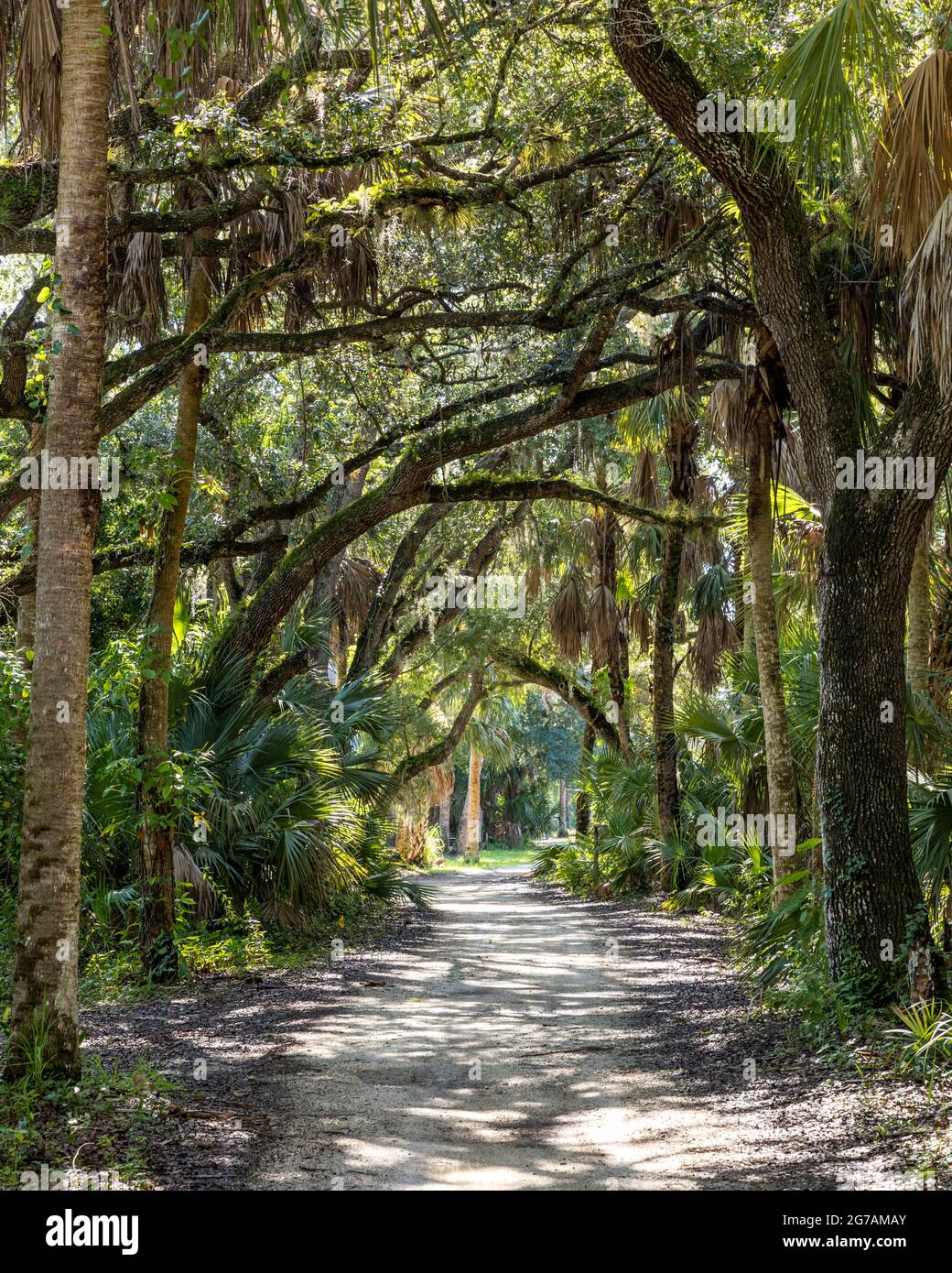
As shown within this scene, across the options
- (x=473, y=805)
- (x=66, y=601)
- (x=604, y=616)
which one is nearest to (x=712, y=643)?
(x=604, y=616)

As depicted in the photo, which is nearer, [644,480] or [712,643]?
[644,480]

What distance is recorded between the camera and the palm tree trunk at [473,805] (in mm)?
38969

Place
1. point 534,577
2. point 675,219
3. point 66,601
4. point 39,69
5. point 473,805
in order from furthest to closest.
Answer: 1. point 473,805
2. point 534,577
3. point 675,219
4. point 39,69
5. point 66,601

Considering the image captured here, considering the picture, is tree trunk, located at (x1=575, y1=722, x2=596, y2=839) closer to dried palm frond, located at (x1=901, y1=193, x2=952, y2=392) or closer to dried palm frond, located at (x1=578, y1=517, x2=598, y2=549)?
dried palm frond, located at (x1=578, y1=517, x2=598, y2=549)

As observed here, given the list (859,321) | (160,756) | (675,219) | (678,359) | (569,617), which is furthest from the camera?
(569,617)

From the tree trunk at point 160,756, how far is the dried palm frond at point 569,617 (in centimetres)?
1284

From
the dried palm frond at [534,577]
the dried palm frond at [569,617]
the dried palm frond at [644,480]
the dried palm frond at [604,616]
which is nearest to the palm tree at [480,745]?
the dried palm frond at [534,577]

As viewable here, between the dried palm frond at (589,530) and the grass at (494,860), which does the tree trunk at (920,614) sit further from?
the grass at (494,860)

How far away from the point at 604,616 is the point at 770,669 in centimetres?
1030

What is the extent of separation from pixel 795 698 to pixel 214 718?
5571 millimetres

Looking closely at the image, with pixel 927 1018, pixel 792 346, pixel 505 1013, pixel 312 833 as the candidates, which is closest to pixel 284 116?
pixel 792 346

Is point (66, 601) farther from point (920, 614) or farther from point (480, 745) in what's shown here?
point (480, 745)

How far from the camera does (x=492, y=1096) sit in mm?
6219

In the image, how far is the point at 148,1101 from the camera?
5.58m
